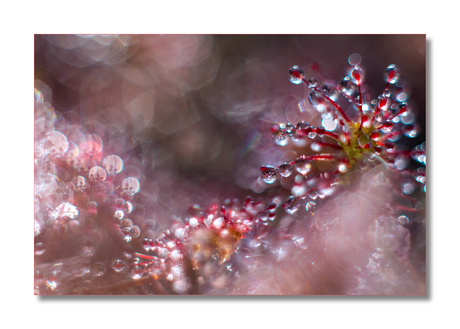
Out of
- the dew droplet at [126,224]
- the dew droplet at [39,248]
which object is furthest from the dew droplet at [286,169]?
the dew droplet at [39,248]

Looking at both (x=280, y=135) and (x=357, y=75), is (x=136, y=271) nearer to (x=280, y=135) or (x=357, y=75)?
(x=280, y=135)

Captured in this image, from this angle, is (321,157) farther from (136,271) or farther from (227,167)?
(136,271)

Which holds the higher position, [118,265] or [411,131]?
[411,131]

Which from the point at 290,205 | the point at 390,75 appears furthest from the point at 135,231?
the point at 390,75

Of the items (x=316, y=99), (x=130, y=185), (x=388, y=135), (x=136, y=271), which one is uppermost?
(x=316, y=99)

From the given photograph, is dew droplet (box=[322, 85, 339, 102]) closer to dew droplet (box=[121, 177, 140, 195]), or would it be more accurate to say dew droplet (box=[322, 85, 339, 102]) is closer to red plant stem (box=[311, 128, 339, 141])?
red plant stem (box=[311, 128, 339, 141])

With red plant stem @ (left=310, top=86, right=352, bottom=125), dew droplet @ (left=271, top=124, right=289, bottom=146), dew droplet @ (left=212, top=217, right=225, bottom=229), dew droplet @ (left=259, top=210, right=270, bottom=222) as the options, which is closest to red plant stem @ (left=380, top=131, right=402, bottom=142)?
A: red plant stem @ (left=310, top=86, right=352, bottom=125)
